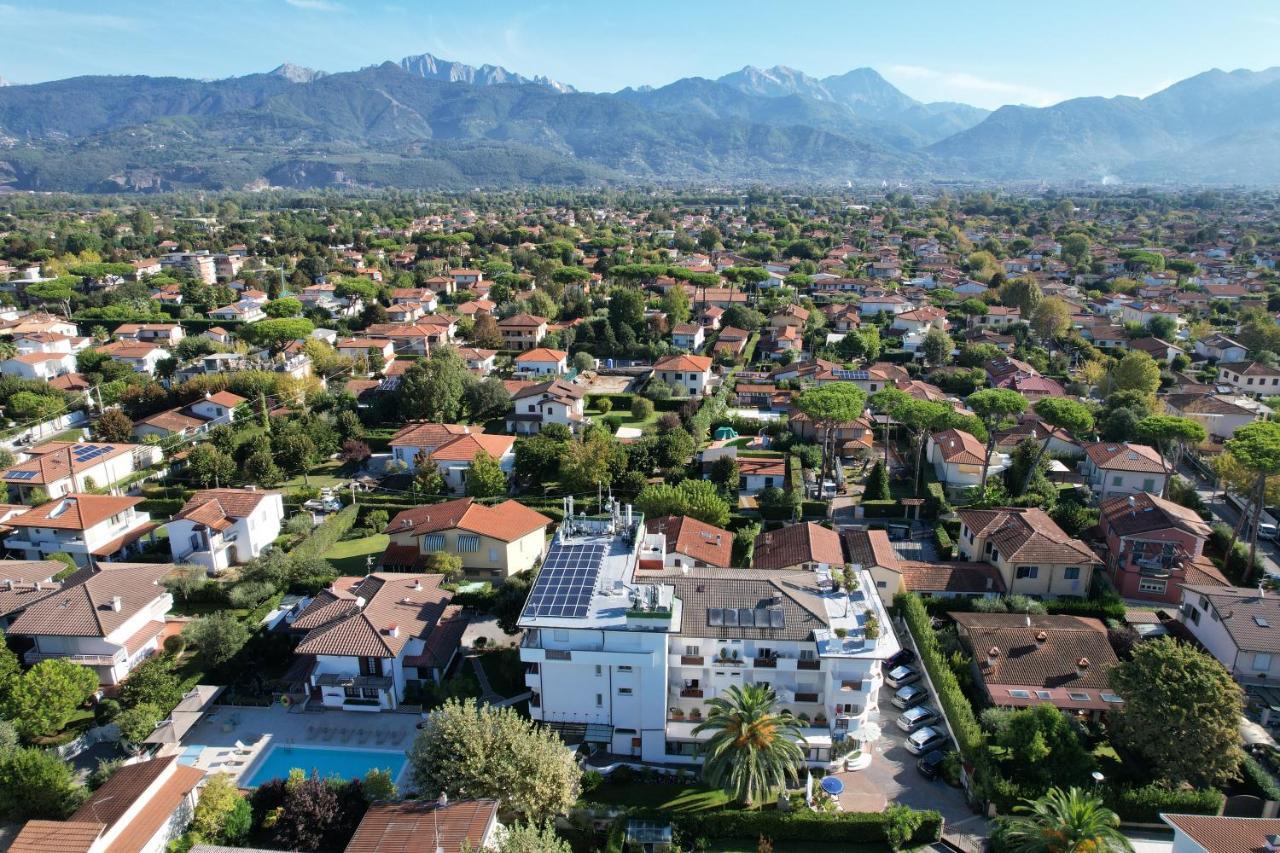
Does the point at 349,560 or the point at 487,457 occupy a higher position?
the point at 487,457

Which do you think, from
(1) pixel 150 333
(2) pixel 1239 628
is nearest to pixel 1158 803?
(2) pixel 1239 628

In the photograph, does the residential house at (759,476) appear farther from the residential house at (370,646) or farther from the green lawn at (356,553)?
the residential house at (370,646)

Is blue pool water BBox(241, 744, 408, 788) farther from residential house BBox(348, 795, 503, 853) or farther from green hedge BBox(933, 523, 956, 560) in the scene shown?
green hedge BBox(933, 523, 956, 560)

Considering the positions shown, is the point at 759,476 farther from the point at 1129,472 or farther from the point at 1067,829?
the point at 1067,829

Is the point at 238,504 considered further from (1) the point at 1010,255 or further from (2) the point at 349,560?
(1) the point at 1010,255

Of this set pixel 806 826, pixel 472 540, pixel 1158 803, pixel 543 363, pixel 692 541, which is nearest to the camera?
pixel 806 826

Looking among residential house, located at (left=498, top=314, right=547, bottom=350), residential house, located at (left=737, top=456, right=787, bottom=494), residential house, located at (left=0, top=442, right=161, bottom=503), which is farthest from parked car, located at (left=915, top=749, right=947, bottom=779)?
residential house, located at (left=498, top=314, right=547, bottom=350)

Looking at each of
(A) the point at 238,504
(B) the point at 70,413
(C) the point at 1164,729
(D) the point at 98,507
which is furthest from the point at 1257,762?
(B) the point at 70,413
